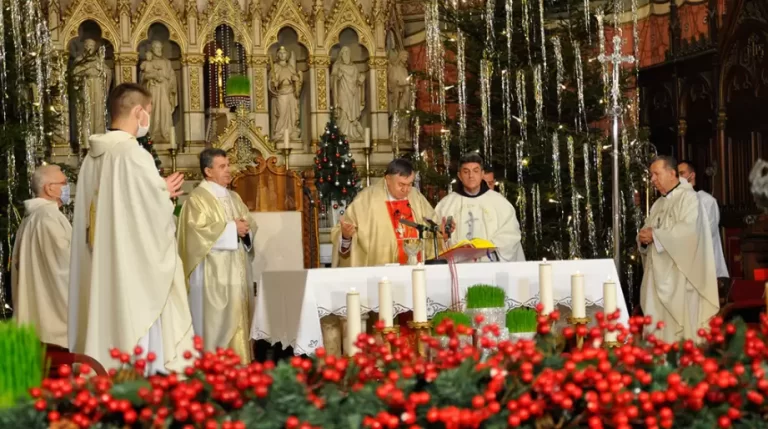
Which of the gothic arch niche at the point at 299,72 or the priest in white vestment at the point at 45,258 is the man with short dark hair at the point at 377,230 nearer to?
the priest in white vestment at the point at 45,258

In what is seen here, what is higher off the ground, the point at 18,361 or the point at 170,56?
the point at 170,56

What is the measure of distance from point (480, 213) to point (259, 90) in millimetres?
7297


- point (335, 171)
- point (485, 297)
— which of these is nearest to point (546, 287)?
point (485, 297)

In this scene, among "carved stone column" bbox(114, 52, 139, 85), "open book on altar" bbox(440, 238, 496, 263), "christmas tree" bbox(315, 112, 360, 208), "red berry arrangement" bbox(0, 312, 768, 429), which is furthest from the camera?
"carved stone column" bbox(114, 52, 139, 85)

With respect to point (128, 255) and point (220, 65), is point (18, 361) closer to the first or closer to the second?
point (128, 255)

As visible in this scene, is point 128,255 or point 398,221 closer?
point 128,255

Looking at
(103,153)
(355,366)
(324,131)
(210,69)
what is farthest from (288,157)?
(355,366)

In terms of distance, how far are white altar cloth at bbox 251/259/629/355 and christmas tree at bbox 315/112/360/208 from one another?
6.69 meters

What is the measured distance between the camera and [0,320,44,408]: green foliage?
3.09 metres

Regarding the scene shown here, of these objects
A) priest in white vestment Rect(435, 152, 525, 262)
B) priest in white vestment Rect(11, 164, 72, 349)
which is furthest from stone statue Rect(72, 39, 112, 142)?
priest in white vestment Rect(435, 152, 525, 262)

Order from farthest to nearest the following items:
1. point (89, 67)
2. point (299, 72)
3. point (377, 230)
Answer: point (299, 72)
point (89, 67)
point (377, 230)

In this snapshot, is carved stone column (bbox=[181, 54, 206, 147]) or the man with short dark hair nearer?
the man with short dark hair

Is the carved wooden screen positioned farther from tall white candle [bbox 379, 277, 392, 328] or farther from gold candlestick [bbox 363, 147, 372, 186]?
tall white candle [bbox 379, 277, 392, 328]

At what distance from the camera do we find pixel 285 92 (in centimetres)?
1489
